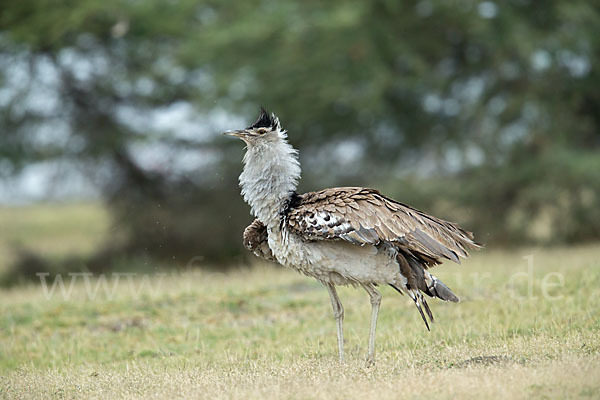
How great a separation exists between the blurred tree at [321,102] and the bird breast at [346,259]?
972 cm

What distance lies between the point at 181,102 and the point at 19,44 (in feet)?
12.8

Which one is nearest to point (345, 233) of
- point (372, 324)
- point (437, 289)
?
point (372, 324)

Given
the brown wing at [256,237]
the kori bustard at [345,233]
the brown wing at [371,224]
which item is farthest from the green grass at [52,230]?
the brown wing at [371,224]

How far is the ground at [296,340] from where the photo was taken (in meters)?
5.45

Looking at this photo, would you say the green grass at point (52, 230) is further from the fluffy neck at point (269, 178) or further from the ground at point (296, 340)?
the fluffy neck at point (269, 178)

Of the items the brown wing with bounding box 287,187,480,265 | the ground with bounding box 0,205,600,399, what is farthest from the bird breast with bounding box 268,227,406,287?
the ground with bounding box 0,205,600,399

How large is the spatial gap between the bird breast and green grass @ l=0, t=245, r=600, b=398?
728 millimetres

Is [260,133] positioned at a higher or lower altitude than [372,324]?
higher

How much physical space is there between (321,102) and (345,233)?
36.2 ft

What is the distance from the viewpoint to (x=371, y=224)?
21.0 feet

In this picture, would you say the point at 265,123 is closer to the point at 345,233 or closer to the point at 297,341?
the point at 345,233

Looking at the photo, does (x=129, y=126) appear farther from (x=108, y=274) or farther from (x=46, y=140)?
(x=108, y=274)

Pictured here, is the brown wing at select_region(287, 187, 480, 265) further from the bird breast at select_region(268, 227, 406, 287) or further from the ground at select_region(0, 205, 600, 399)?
the ground at select_region(0, 205, 600, 399)

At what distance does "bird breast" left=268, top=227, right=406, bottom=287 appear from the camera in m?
6.57
